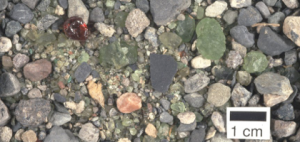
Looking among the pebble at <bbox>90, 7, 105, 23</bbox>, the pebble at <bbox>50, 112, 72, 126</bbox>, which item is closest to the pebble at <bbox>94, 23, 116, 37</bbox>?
the pebble at <bbox>90, 7, 105, 23</bbox>

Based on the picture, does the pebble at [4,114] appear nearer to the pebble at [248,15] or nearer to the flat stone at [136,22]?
the flat stone at [136,22]

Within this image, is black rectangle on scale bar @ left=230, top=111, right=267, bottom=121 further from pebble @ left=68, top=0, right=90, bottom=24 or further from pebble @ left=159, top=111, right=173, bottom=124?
pebble @ left=68, top=0, right=90, bottom=24

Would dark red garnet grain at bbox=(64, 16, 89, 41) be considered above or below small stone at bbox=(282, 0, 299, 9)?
below

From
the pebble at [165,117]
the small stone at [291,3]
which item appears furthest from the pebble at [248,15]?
the pebble at [165,117]

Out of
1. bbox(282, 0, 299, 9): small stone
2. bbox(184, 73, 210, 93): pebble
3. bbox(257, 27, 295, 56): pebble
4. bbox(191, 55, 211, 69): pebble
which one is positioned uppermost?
bbox(282, 0, 299, 9): small stone

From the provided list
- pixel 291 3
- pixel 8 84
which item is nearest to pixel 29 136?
pixel 8 84

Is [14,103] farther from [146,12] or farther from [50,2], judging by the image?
[146,12]

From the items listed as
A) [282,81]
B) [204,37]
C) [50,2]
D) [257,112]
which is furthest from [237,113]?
[50,2]
